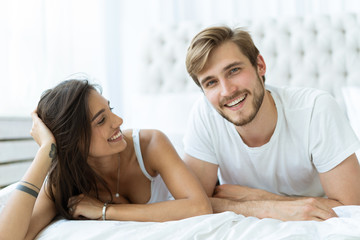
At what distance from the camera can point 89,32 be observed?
3.17 metres

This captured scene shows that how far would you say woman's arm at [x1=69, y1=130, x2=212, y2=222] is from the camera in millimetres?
1364

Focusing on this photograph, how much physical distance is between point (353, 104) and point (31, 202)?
7.08ft

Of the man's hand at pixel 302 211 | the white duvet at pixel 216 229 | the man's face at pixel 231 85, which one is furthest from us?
the man's face at pixel 231 85

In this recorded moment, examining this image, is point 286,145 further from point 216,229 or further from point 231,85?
point 216,229

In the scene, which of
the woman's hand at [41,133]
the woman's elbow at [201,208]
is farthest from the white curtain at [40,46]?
the woman's elbow at [201,208]

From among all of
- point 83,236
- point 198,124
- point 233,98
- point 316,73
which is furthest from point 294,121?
point 316,73

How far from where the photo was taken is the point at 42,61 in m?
2.63

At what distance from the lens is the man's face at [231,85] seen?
60.9 inches

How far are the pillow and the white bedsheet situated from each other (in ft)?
3.93

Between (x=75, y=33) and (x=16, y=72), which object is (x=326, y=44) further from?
(x=16, y=72)

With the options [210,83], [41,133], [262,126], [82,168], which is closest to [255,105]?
[262,126]

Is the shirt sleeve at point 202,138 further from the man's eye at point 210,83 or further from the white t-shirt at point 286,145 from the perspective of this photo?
the man's eye at point 210,83

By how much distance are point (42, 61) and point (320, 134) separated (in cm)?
212

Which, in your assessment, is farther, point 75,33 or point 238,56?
point 75,33
